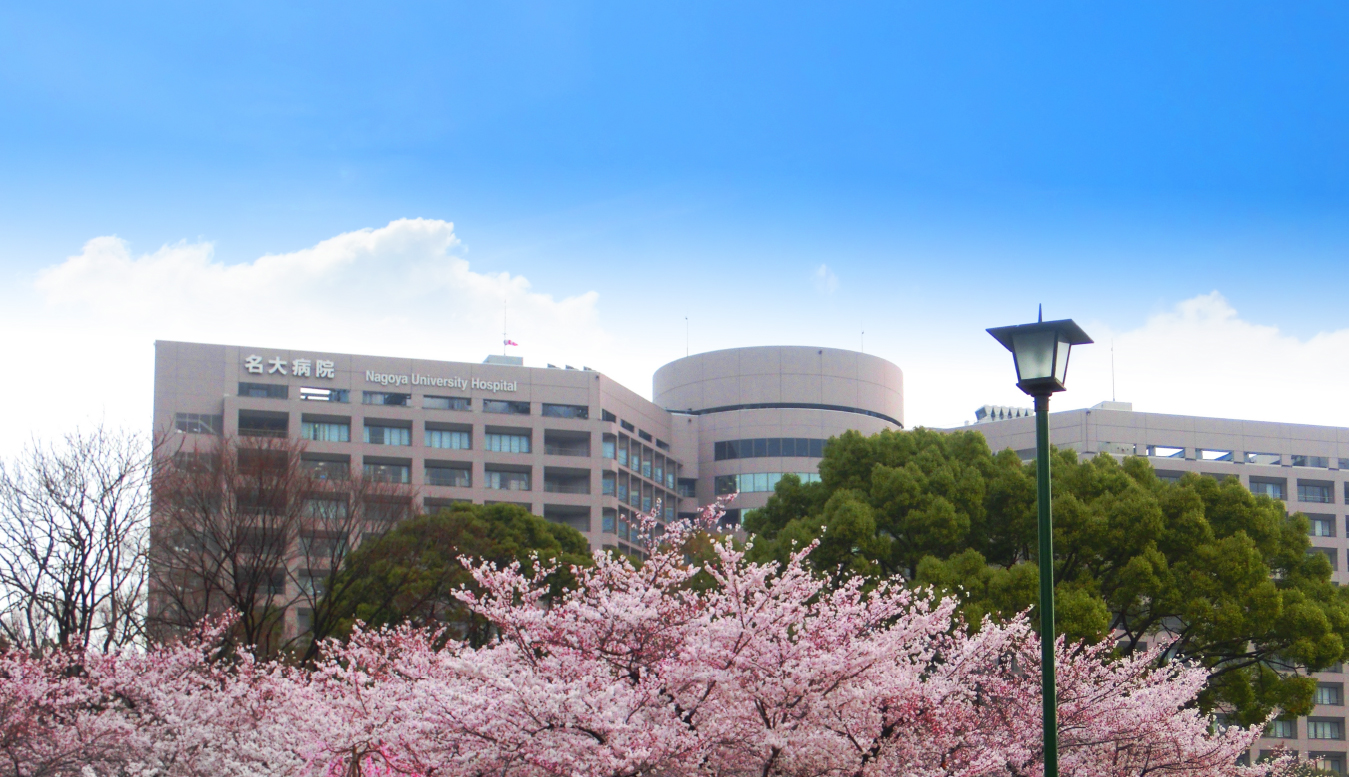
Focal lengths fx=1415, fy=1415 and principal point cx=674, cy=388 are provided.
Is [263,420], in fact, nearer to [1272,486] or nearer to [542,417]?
[542,417]

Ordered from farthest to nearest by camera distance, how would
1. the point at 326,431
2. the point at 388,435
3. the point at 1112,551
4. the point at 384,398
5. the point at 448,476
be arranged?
the point at 448,476 < the point at 384,398 < the point at 388,435 < the point at 326,431 < the point at 1112,551

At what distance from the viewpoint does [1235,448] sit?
257 ft

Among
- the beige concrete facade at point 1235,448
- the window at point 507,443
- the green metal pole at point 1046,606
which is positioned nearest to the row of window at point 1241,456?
the beige concrete facade at point 1235,448

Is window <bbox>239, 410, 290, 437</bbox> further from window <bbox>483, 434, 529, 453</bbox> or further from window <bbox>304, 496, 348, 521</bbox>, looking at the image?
window <bbox>304, 496, 348, 521</bbox>

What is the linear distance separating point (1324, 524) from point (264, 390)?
55.8m

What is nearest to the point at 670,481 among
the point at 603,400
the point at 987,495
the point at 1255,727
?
the point at 603,400

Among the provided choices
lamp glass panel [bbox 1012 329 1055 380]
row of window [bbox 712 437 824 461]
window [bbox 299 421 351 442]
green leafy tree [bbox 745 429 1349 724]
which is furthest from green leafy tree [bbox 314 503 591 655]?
lamp glass panel [bbox 1012 329 1055 380]

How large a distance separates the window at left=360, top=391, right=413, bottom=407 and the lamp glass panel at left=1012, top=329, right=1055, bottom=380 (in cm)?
5917

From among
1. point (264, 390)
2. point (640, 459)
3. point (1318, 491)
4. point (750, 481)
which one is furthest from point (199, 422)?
point (1318, 491)

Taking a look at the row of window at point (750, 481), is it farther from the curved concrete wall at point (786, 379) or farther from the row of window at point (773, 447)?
the curved concrete wall at point (786, 379)

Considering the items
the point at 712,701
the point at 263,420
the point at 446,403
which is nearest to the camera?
the point at 712,701

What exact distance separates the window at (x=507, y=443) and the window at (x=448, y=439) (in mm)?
998

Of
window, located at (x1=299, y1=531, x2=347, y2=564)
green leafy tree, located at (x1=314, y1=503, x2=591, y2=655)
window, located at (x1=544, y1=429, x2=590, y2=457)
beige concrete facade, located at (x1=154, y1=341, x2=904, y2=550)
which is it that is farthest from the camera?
window, located at (x1=544, y1=429, x2=590, y2=457)

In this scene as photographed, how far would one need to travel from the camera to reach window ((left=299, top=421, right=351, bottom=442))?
67062mm
